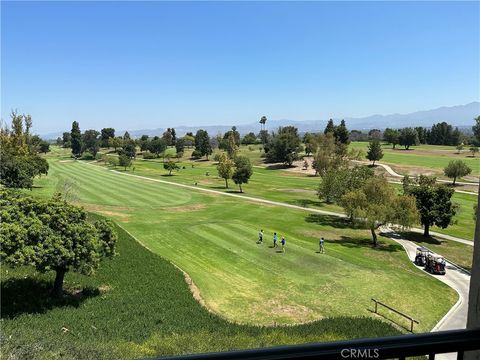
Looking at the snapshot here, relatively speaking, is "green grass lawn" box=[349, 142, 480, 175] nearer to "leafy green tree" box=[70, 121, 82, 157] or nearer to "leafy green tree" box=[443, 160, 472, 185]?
"leafy green tree" box=[443, 160, 472, 185]

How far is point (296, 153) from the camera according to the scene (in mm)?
118625

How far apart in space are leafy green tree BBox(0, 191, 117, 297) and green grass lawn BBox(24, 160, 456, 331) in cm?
824

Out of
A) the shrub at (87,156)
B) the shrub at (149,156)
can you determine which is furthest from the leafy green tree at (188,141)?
the shrub at (87,156)

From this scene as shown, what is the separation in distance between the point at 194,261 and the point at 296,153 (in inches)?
3445

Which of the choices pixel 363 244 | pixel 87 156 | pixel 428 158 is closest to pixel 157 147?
pixel 87 156

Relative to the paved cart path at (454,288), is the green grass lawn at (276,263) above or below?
above

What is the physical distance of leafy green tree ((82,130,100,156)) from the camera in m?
155

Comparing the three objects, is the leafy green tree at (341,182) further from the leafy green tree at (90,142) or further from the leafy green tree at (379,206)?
the leafy green tree at (90,142)

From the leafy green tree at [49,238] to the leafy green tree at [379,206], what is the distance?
28777mm

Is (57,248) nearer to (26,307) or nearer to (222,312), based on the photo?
(26,307)

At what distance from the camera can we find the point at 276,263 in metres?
35.4

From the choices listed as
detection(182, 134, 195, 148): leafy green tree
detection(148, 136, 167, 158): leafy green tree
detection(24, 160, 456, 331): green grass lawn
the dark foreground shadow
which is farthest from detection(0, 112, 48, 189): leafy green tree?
detection(182, 134, 195, 148): leafy green tree

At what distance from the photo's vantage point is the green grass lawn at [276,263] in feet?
90.4

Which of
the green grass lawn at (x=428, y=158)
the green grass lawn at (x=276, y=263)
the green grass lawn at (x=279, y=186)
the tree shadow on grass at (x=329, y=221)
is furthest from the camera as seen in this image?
the green grass lawn at (x=428, y=158)
